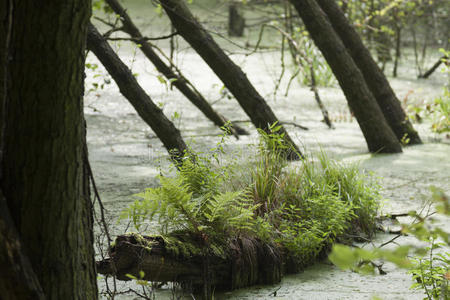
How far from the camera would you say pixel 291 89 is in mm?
10438

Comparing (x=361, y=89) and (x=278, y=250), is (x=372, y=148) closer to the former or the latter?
(x=361, y=89)

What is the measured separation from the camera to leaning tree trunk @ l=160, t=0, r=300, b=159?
4484 millimetres

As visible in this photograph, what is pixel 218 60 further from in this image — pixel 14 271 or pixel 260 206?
pixel 14 271

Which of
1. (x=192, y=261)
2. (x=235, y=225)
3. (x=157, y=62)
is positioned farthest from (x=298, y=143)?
(x=192, y=261)

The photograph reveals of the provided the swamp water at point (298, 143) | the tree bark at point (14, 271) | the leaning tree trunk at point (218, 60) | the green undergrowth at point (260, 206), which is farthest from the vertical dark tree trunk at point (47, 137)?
the leaning tree trunk at point (218, 60)

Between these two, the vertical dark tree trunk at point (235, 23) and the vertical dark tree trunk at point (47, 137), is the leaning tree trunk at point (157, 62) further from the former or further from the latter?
the vertical dark tree trunk at point (235, 23)

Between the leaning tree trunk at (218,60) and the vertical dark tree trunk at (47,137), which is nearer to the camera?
the vertical dark tree trunk at (47,137)

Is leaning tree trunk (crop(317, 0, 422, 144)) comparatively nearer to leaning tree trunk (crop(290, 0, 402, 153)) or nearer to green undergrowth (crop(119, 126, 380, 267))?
leaning tree trunk (crop(290, 0, 402, 153))

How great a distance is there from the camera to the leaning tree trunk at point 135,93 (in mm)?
3709

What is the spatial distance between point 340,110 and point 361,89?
333 cm

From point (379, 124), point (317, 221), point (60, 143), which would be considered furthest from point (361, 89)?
point (60, 143)

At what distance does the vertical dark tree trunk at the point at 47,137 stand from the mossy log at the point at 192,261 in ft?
1.68

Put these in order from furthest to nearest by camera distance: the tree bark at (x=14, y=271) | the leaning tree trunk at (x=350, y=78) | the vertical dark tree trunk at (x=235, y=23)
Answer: the vertical dark tree trunk at (x=235, y=23), the leaning tree trunk at (x=350, y=78), the tree bark at (x=14, y=271)

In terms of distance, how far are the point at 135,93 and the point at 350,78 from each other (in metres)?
2.55
